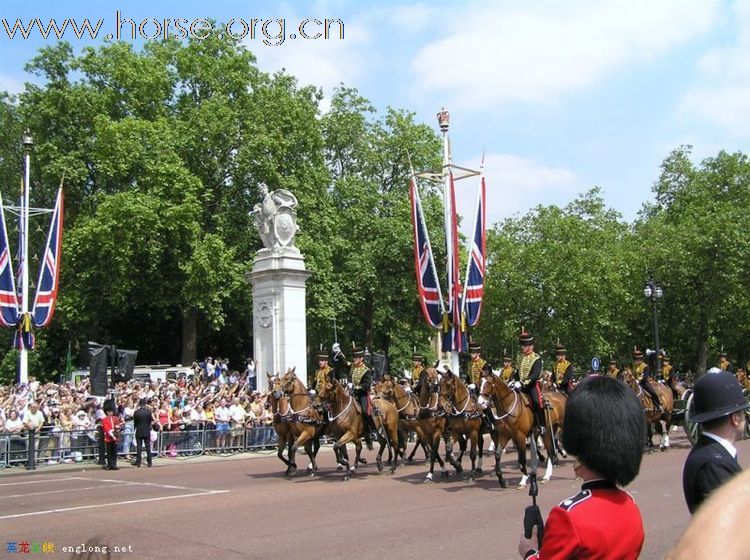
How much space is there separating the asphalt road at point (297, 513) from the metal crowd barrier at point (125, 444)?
74.8 inches

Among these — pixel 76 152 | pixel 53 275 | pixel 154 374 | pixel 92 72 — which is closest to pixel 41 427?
pixel 53 275

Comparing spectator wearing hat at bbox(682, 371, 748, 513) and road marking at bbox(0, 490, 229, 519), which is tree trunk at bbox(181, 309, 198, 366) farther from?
spectator wearing hat at bbox(682, 371, 748, 513)

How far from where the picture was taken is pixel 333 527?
10.9 m

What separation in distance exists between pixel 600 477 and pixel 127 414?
73.2 feet

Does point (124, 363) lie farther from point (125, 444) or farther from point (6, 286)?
point (6, 286)

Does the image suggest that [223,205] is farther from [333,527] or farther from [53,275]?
[333,527]

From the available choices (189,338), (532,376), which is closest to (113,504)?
(532,376)

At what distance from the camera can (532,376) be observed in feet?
50.5

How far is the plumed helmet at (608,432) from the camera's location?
3201 millimetres

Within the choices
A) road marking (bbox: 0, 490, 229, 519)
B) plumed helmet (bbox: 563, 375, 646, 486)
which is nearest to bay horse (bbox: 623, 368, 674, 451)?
road marking (bbox: 0, 490, 229, 519)

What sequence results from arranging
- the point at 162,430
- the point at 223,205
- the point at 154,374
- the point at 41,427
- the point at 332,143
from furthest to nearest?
the point at 332,143, the point at 223,205, the point at 154,374, the point at 162,430, the point at 41,427

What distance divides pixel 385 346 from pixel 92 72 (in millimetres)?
24366

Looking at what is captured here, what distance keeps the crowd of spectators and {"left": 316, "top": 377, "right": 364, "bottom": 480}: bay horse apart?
7.01 m

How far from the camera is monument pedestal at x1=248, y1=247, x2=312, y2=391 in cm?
2866
